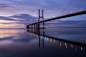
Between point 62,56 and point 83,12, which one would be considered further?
point 83,12

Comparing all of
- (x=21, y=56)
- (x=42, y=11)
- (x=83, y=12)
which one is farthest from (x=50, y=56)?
(x=42, y=11)

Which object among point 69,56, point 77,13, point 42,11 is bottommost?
point 69,56

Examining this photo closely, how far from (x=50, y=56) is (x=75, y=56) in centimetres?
121

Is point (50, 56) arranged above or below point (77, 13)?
below

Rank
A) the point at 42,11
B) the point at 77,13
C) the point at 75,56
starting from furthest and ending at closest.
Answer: the point at 42,11, the point at 77,13, the point at 75,56

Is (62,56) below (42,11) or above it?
below

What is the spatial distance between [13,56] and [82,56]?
338 cm

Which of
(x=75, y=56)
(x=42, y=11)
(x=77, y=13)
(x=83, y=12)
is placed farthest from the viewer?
(x=42, y=11)

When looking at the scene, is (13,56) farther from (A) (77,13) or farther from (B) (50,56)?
(A) (77,13)

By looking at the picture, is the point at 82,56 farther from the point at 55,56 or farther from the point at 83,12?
the point at 83,12

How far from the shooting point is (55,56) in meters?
3.32

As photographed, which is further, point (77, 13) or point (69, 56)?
point (77, 13)

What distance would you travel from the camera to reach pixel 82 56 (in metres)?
3.30

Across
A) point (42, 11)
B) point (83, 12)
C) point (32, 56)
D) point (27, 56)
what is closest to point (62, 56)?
point (32, 56)
